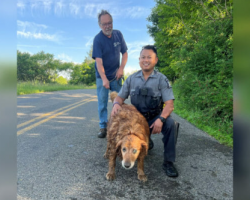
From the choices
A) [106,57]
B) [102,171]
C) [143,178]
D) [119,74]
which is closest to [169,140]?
[143,178]

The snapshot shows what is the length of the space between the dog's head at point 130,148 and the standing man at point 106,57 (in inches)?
75.2

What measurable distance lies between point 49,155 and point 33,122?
2.76 metres

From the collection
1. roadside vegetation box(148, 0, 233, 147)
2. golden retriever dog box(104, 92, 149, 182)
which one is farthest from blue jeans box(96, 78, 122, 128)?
roadside vegetation box(148, 0, 233, 147)

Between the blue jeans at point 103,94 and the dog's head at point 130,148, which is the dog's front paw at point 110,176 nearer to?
the dog's head at point 130,148

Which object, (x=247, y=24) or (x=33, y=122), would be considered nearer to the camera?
(x=247, y=24)

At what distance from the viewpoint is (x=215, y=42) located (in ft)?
19.0

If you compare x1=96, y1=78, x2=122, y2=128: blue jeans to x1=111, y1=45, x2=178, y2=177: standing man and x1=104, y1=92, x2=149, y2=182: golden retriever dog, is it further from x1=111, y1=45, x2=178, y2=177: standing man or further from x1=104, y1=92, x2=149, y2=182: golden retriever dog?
x1=104, y1=92, x2=149, y2=182: golden retriever dog

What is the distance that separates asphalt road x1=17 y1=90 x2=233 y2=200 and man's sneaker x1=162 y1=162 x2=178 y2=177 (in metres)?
0.06

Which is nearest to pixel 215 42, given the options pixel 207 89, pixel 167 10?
pixel 207 89

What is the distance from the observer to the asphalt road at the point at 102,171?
227 cm

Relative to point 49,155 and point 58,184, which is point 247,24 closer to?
point 58,184

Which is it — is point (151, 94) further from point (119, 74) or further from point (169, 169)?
point (119, 74)

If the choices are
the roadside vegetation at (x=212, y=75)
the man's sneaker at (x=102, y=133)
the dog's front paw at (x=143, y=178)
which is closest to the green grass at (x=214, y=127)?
the roadside vegetation at (x=212, y=75)

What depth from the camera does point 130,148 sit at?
244 cm
